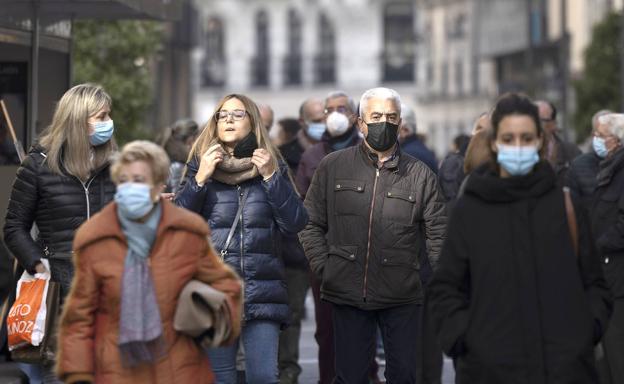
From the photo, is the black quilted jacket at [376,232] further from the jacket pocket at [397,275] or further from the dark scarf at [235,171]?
the dark scarf at [235,171]

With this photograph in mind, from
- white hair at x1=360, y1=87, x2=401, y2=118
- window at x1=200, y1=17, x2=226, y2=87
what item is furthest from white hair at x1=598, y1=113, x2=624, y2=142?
window at x1=200, y1=17, x2=226, y2=87

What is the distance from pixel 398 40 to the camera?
9875 centimetres

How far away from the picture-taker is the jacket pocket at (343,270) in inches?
416

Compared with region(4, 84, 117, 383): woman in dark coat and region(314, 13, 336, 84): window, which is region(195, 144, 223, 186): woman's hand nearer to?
region(4, 84, 117, 383): woman in dark coat

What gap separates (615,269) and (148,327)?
16.3ft

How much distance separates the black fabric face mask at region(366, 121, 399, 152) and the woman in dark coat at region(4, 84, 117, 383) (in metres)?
1.51

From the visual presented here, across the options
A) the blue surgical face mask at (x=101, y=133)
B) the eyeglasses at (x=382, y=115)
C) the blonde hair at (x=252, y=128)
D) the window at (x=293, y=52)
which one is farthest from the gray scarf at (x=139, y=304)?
the window at (x=293, y=52)

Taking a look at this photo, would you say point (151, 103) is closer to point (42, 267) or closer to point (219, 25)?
point (42, 267)

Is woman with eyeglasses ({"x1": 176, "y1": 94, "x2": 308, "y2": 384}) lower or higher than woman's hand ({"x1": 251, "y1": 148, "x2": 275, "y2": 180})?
lower

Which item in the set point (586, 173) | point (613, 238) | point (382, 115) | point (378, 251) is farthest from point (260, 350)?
point (586, 173)

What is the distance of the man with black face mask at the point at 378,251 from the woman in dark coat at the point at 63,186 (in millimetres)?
1322

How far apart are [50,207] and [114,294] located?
Answer: 2.16 metres

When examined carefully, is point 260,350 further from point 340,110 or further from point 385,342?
point 340,110

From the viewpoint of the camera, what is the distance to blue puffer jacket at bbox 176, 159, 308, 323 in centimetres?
1011
